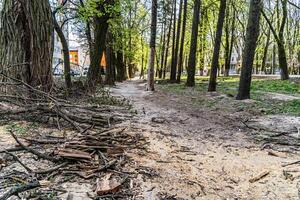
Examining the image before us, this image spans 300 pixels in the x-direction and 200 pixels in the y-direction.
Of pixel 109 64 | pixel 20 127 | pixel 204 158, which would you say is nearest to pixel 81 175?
pixel 204 158

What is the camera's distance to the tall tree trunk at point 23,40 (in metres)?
7.77

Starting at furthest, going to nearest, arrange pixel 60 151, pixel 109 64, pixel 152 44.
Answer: pixel 109 64 < pixel 152 44 < pixel 60 151

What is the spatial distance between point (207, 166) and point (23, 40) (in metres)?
5.32

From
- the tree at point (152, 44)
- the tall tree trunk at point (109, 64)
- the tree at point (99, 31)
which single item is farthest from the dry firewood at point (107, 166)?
the tall tree trunk at point (109, 64)

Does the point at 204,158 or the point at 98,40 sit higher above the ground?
the point at 98,40

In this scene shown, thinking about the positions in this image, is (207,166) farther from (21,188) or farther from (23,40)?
(23,40)

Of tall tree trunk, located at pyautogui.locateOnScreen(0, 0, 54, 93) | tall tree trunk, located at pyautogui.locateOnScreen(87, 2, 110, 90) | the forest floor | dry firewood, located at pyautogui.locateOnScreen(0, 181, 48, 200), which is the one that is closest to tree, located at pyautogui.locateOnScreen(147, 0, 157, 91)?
tall tree trunk, located at pyautogui.locateOnScreen(87, 2, 110, 90)

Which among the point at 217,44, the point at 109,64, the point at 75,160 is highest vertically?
the point at 217,44

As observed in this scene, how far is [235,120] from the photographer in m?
8.80

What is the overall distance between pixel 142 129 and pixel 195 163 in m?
1.93

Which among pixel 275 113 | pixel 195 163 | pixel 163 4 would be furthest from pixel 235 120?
pixel 163 4

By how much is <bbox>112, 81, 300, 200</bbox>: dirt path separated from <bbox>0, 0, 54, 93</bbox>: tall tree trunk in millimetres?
2757

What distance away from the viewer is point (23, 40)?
25.7 ft

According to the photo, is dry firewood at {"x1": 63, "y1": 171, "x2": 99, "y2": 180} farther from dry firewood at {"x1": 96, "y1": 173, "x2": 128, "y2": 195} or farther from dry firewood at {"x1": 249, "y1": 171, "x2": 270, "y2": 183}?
dry firewood at {"x1": 249, "y1": 171, "x2": 270, "y2": 183}
